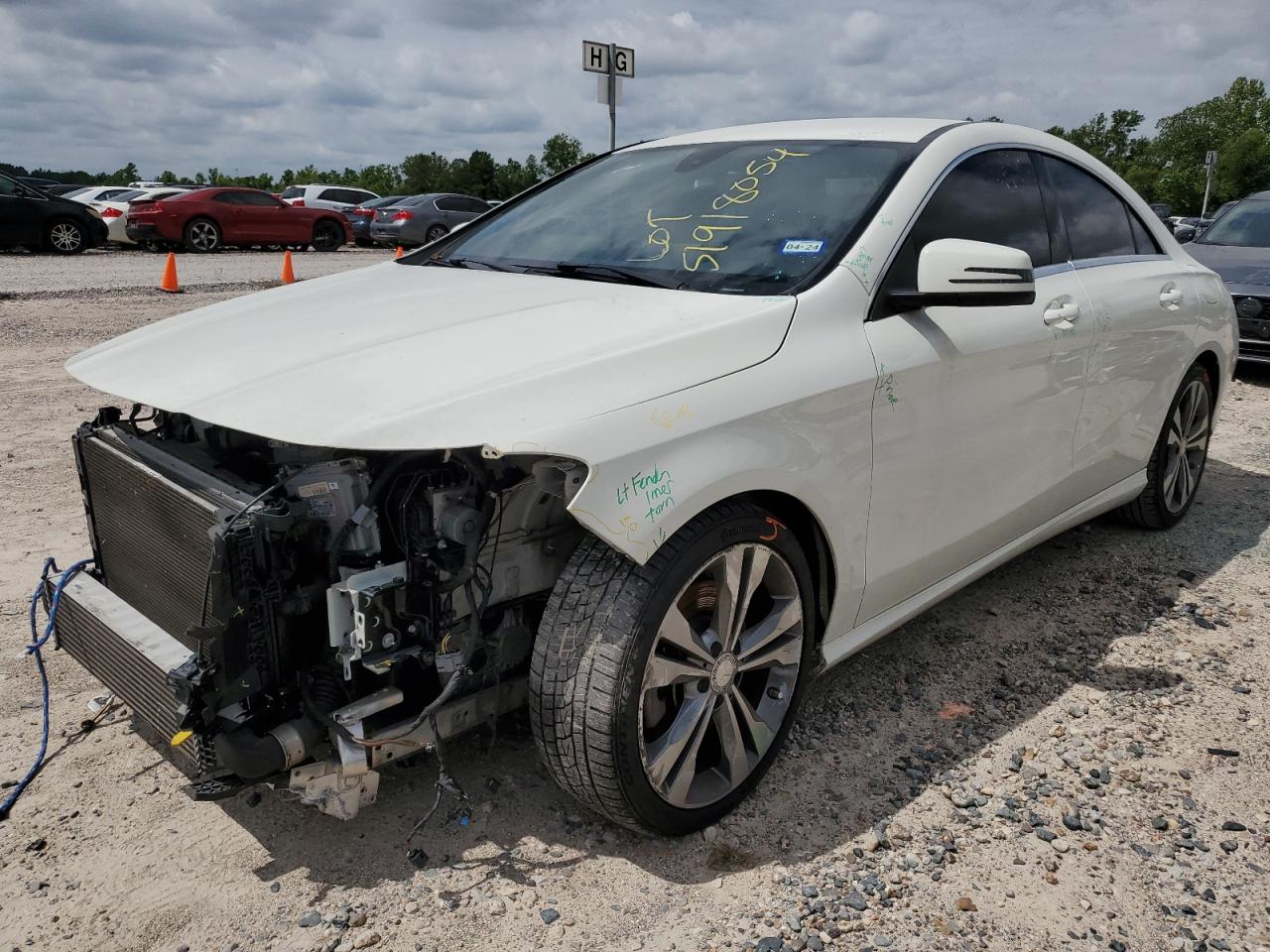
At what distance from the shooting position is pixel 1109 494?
4.16 meters

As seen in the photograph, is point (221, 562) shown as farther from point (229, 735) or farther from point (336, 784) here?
point (336, 784)

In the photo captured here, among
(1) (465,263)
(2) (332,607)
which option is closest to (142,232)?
(1) (465,263)

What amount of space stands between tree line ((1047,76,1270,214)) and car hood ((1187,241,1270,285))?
64.7 m

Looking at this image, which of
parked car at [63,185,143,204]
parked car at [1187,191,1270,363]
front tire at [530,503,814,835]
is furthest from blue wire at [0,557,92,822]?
parked car at [63,185,143,204]

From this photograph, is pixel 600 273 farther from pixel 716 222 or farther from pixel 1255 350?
pixel 1255 350

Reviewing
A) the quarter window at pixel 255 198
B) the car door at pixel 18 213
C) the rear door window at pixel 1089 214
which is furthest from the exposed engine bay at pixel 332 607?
the quarter window at pixel 255 198

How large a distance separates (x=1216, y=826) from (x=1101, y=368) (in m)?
1.66

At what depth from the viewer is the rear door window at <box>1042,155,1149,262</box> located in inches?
147

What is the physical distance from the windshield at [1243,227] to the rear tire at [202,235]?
16942 millimetres

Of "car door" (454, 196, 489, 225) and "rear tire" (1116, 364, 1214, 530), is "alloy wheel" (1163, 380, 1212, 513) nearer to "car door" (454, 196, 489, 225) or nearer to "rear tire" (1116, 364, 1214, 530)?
"rear tire" (1116, 364, 1214, 530)

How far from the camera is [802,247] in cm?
276

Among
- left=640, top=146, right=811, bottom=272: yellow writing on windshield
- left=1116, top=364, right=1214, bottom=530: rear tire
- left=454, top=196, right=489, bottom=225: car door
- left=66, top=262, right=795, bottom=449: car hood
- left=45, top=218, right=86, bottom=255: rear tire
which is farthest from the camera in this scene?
left=454, top=196, right=489, bottom=225: car door

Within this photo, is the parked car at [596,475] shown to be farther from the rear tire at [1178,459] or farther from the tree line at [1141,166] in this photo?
the tree line at [1141,166]

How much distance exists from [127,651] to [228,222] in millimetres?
19234
